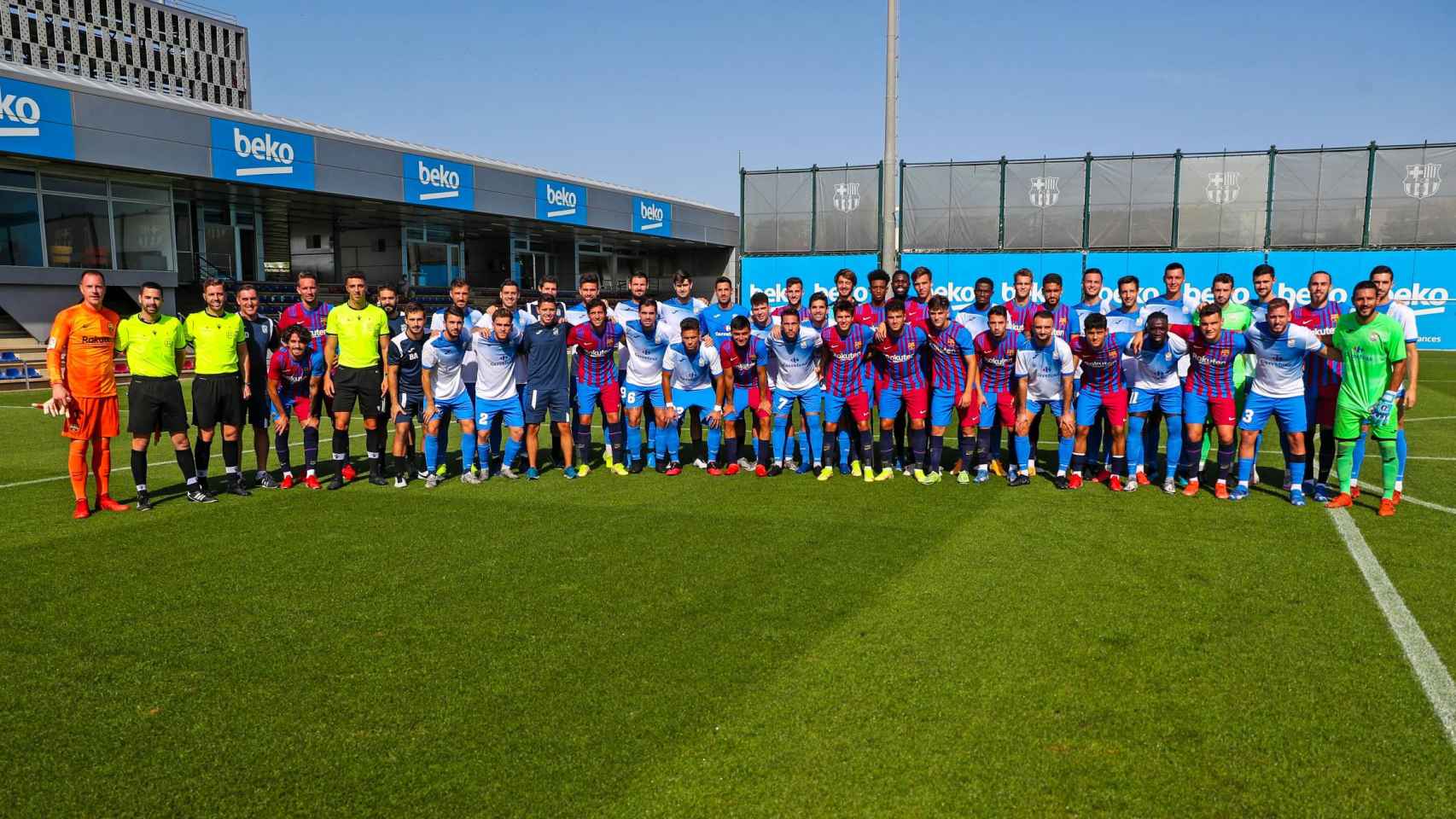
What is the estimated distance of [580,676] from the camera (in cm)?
392

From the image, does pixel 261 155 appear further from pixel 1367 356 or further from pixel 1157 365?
pixel 1367 356

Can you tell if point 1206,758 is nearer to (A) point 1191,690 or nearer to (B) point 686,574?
(A) point 1191,690

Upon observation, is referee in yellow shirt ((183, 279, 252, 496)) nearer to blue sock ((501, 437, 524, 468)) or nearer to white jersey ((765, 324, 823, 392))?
blue sock ((501, 437, 524, 468))

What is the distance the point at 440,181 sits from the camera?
27.0 m

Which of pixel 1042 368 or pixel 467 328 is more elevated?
pixel 467 328

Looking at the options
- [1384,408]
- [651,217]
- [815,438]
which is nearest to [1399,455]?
[1384,408]

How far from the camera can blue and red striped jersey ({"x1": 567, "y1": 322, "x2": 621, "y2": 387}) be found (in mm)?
8477

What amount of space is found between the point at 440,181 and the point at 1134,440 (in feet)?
78.9

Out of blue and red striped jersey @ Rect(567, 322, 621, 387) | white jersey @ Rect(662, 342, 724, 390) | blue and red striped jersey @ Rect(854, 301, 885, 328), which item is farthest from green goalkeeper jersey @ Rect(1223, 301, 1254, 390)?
blue and red striped jersey @ Rect(567, 322, 621, 387)

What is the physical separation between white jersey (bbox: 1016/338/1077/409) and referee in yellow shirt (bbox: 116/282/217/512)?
7.16 metres

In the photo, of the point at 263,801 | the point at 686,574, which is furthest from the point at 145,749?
the point at 686,574

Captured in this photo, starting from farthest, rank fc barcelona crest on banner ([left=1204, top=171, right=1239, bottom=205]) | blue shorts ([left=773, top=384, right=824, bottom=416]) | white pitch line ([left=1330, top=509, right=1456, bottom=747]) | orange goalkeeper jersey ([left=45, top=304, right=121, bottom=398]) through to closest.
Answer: fc barcelona crest on banner ([left=1204, top=171, right=1239, bottom=205]) → blue shorts ([left=773, top=384, right=824, bottom=416]) → orange goalkeeper jersey ([left=45, top=304, right=121, bottom=398]) → white pitch line ([left=1330, top=509, right=1456, bottom=747])

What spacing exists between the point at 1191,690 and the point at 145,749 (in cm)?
417

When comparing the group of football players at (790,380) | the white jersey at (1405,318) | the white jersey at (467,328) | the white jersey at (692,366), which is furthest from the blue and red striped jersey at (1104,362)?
the white jersey at (467,328)
